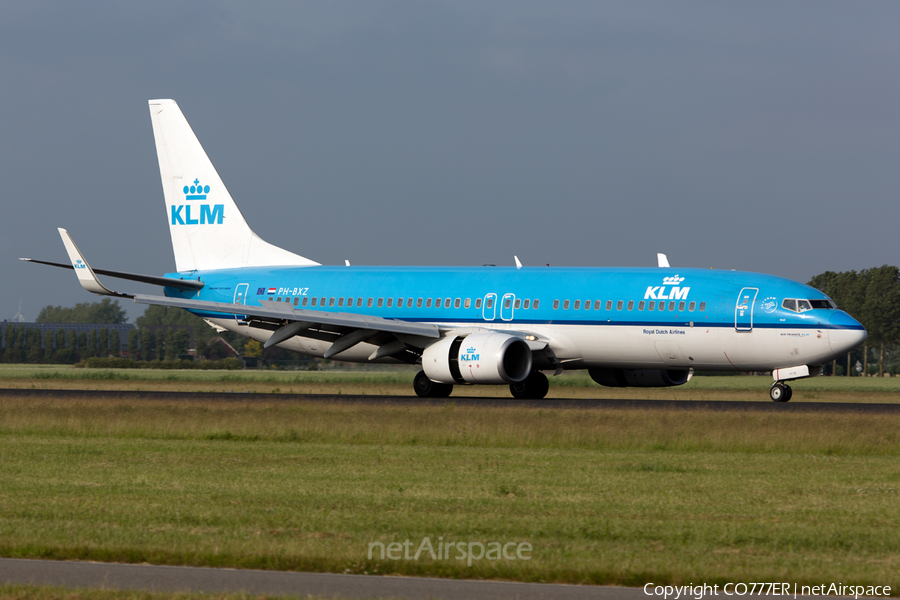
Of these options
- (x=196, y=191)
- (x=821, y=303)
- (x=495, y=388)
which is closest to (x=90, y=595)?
(x=821, y=303)

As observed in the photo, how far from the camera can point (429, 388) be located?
34500 millimetres

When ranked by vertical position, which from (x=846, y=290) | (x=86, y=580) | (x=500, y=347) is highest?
(x=846, y=290)

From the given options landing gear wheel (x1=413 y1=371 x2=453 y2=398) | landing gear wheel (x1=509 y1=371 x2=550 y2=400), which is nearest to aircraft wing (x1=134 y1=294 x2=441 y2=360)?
landing gear wheel (x1=413 y1=371 x2=453 y2=398)

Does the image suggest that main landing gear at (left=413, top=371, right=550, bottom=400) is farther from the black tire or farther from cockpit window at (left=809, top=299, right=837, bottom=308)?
cockpit window at (left=809, top=299, right=837, bottom=308)

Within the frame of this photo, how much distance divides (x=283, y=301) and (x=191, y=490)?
22.3 meters

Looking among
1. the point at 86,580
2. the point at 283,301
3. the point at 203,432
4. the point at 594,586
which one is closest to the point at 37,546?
the point at 86,580

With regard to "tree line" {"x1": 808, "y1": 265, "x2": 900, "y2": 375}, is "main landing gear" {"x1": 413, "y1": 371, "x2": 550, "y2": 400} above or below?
below

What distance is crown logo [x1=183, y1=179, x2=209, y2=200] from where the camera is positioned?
4212 cm

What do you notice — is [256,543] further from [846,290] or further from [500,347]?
[846,290]

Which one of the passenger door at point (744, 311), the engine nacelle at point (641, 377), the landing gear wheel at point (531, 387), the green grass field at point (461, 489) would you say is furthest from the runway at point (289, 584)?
the engine nacelle at point (641, 377)

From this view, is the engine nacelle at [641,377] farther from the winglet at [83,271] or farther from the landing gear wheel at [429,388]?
the winglet at [83,271]

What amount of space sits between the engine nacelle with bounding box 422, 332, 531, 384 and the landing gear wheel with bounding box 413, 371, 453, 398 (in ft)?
5.03

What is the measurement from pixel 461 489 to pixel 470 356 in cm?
1539

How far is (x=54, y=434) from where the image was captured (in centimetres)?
2509
